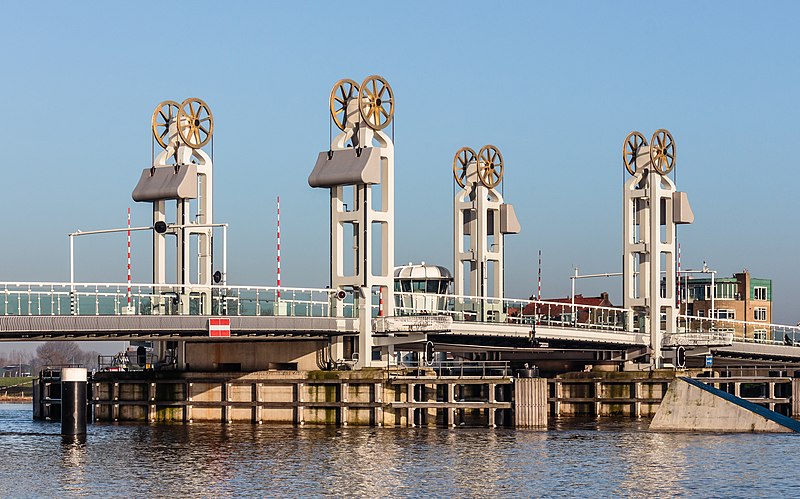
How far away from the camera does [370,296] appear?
8406 centimetres

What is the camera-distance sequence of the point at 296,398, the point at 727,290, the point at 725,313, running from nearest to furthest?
the point at 296,398, the point at 725,313, the point at 727,290

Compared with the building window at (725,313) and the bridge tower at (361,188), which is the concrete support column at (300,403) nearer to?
the bridge tower at (361,188)

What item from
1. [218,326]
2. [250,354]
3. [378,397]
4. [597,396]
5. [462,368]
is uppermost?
[218,326]

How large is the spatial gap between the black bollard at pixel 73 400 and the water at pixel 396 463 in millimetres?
1652

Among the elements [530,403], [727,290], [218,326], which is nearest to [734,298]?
[727,290]

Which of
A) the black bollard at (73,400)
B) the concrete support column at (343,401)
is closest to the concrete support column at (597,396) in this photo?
the concrete support column at (343,401)

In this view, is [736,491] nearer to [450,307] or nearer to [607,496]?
[607,496]

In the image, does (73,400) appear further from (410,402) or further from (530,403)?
(530,403)

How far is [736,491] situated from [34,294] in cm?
3362

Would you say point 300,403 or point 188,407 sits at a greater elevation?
point 300,403

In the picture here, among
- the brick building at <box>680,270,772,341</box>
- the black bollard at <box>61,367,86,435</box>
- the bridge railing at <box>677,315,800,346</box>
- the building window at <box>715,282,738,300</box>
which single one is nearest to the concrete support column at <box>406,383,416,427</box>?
the black bollard at <box>61,367,86,435</box>

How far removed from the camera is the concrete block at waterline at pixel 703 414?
7612 centimetres

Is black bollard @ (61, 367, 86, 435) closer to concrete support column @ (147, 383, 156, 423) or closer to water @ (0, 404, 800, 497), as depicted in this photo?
water @ (0, 404, 800, 497)

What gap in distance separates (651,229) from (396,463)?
4879 cm
